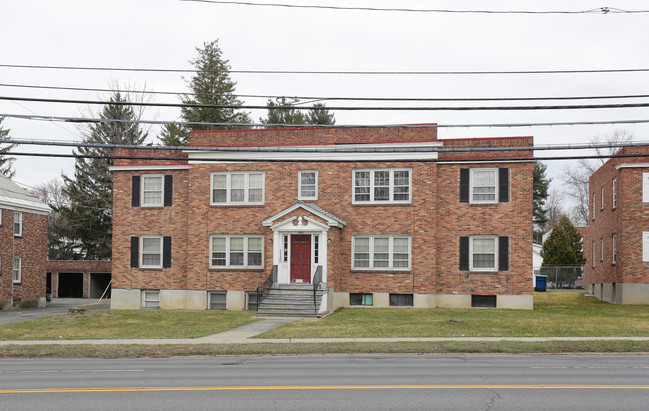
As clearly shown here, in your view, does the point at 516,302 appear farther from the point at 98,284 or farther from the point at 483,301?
the point at 98,284

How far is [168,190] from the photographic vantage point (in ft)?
115

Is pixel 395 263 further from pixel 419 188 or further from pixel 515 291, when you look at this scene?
pixel 515 291

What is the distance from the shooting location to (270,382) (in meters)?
13.4

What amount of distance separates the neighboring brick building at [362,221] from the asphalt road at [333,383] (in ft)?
45.6

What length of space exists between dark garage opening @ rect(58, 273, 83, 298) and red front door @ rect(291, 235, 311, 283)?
108 ft

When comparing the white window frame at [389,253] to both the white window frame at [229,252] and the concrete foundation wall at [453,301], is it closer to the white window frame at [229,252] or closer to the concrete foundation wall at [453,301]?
the concrete foundation wall at [453,301]

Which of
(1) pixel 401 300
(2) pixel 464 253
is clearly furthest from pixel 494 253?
(1) pixel 401 300

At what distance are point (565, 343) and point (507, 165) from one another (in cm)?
1341

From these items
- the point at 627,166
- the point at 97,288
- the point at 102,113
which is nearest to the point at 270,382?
the point at 627,166

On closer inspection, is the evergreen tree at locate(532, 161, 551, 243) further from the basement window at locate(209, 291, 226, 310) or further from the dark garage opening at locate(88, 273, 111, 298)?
the basement window at locate(209, 291, 226, 310)

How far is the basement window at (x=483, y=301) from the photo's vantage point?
3253cm

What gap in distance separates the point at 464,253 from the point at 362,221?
5.00 metres

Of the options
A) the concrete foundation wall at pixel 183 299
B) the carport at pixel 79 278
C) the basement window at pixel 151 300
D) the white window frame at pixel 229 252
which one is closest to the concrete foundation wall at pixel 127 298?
the basement window at pixel 151 300

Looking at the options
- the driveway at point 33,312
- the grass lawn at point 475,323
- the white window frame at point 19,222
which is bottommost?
the driveway at point 33,312
